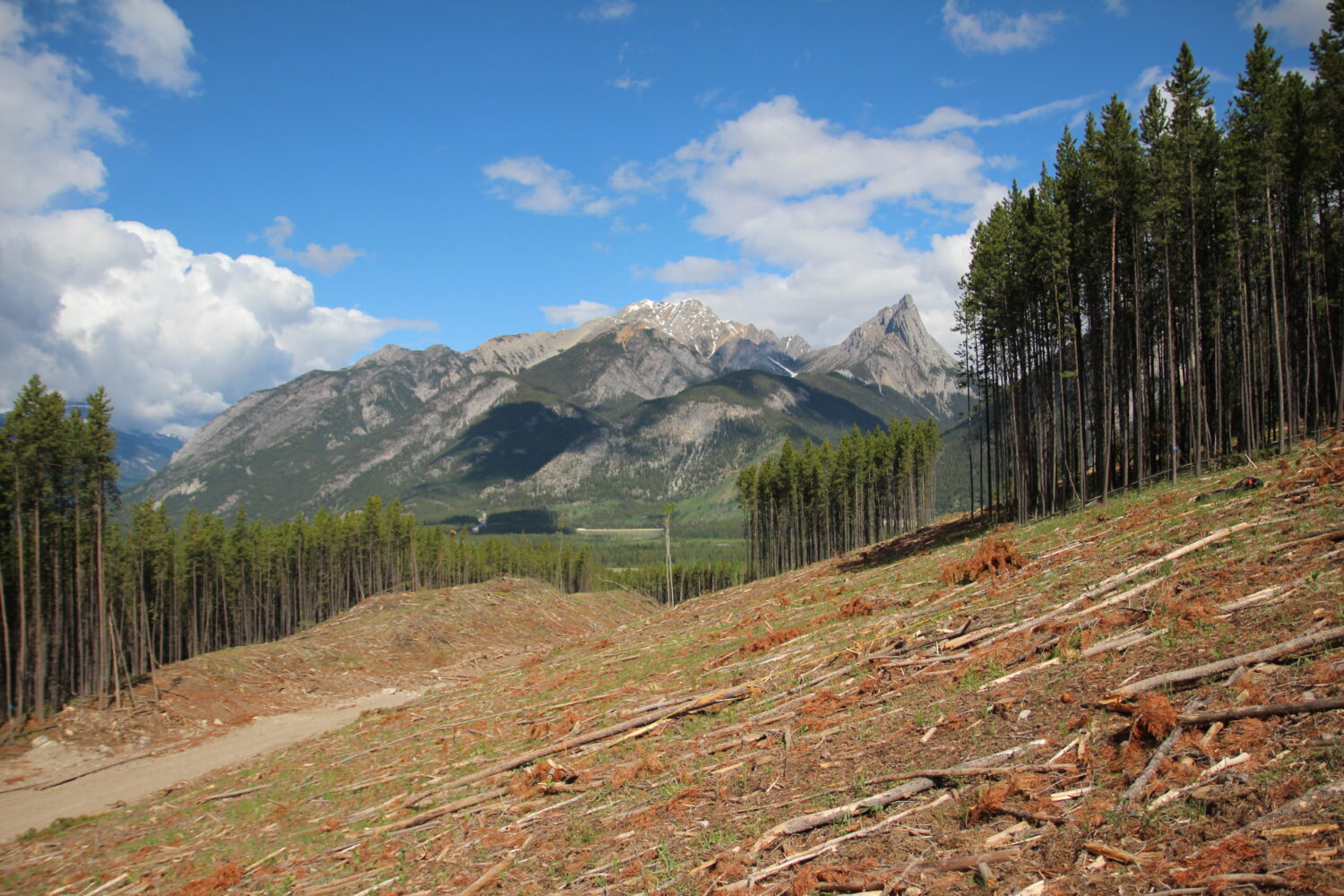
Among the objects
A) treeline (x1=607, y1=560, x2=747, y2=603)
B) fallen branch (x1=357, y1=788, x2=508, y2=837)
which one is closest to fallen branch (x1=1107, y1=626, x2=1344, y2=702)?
fallen branch (x1=357, y1=788, x2=508, y2=837)

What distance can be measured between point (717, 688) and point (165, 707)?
3170 centimetres

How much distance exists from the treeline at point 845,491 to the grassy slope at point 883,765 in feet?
→ 164

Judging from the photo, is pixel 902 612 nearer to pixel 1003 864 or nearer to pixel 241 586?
pixel 1003 864

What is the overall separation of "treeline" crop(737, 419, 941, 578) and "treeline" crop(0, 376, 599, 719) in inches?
1710

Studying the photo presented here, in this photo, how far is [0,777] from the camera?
2498 centimetres

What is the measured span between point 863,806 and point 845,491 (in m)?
65.3

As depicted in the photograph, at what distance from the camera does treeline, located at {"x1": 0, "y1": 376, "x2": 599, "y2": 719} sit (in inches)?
1246

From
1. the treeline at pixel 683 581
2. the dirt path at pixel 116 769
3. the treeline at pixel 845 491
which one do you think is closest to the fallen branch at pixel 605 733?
the dirt path at pixel 116 769

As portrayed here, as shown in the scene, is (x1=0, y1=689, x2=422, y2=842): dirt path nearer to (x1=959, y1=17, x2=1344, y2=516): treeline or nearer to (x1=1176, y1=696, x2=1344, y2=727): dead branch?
(x1=1176, y1=696, x2=1344, y2=727): dead branch

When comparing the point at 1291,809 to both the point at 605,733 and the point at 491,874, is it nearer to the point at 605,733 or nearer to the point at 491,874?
the point at 491,874

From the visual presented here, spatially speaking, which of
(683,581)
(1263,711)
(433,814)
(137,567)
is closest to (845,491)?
(683,581)

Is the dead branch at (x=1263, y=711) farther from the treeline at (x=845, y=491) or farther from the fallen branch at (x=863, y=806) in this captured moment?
the treeline at (x=845, y=491)

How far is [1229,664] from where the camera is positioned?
7262 millimetres

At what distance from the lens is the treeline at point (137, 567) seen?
31656 mm
